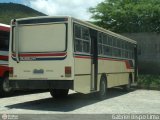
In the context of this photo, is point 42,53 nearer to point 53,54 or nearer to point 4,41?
point 53,54

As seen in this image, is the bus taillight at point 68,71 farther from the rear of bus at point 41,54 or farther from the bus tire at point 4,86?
the bus tire at point 4,86

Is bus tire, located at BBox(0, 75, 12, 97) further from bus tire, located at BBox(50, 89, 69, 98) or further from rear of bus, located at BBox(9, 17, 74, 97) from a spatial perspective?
rear of bus, located at BBox(9, 17, 74, 97)

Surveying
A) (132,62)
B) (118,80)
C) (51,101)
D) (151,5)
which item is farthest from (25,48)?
(151,5)

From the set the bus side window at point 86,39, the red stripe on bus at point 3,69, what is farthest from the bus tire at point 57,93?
the bus side window at point 86,39

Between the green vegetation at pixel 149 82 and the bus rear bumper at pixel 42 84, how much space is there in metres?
11.8

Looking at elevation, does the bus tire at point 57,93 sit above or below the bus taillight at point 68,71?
below

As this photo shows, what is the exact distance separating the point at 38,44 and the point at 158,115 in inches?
190

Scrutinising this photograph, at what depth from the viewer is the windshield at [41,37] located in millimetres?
14820

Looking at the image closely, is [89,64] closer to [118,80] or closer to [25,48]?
[25,48]

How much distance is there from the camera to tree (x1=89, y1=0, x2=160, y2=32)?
29459 mm

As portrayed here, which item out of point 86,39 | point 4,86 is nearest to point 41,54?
point 86,39

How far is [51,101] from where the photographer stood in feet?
56.5

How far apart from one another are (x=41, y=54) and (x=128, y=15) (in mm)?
15705

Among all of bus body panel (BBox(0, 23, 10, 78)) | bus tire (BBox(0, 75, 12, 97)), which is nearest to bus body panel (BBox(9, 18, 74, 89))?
bus body panel (BBox(0, 23, 10, 78))
